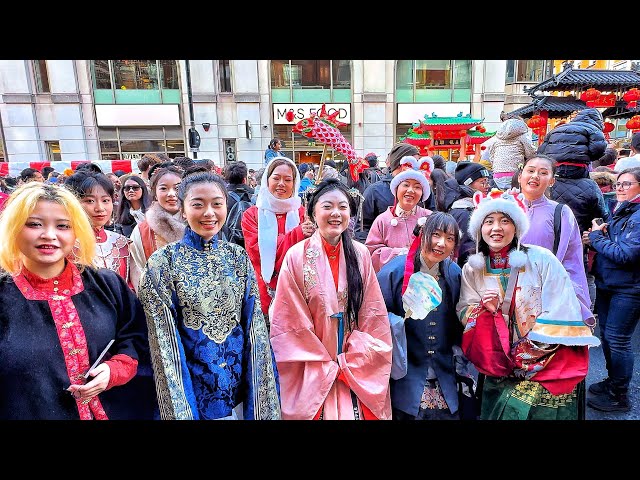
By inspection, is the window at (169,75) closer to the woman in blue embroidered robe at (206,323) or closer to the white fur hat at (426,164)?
the white fur hat at (426,164)

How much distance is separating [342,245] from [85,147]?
17556 mm

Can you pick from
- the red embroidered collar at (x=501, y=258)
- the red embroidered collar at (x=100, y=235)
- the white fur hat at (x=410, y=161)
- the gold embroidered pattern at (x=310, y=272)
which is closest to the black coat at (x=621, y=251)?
the red embroidered collar at (x=501, y=258)

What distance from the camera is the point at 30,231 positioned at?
1384 millimetres

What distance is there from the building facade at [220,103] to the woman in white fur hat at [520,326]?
48.1 ft

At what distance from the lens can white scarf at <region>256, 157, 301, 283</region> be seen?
9.07 ft

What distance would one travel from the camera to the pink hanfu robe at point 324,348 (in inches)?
76.2

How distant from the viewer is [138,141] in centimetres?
1642

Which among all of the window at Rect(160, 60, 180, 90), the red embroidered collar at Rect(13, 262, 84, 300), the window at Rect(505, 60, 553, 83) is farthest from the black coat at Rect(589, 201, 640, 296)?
the window at Rect(505, 60, 553, 83)

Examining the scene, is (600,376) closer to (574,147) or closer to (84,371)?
(574,147)

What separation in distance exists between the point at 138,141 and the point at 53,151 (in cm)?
349

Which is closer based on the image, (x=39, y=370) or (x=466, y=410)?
(x=39, y=370)

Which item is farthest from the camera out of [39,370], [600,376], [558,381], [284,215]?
[600,376]

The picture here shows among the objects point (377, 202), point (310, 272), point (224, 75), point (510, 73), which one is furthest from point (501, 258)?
point (510, 73)
